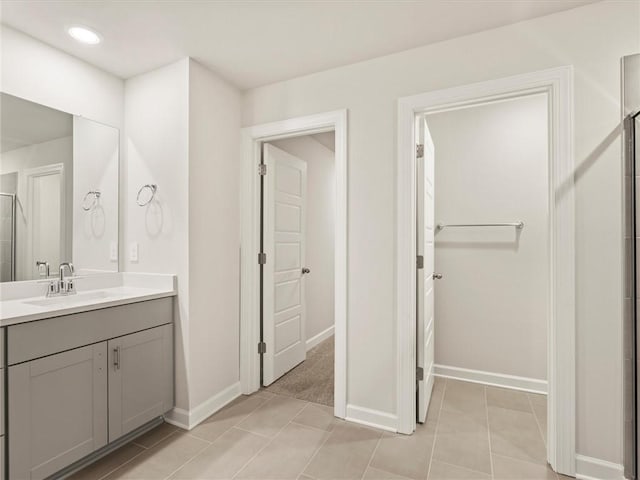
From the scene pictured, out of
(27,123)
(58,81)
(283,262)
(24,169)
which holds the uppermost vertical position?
(58,81)

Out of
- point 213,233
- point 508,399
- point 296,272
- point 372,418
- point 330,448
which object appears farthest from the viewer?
point 296,272

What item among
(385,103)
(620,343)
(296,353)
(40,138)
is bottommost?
(296,353)

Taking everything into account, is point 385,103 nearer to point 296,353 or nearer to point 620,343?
point 620,343

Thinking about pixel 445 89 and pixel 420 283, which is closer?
pixel 445 89

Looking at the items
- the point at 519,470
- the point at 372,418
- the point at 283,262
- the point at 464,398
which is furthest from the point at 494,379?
the point at 283,262

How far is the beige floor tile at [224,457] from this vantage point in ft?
5.75

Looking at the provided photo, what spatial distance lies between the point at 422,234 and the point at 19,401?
228 cm

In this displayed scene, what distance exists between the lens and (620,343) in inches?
65.7

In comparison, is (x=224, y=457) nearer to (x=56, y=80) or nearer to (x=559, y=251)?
(x=559, y=251)

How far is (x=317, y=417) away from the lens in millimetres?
2334

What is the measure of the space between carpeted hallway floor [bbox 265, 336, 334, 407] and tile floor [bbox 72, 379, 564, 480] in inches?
6.2

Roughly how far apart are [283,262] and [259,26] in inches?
72.5

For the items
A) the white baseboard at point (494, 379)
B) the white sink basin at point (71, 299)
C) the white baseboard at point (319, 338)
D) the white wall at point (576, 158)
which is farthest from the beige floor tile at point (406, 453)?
the white sink basin at point (71, 299)

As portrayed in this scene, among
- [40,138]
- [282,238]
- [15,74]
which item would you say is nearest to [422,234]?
[282,238]
